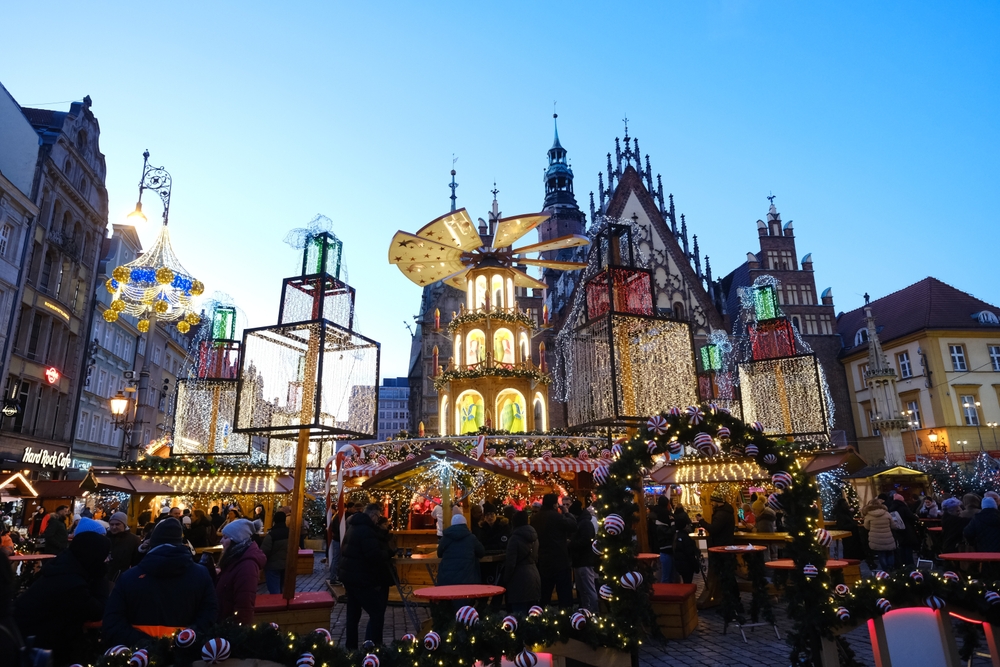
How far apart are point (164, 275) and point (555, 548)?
9910 mm

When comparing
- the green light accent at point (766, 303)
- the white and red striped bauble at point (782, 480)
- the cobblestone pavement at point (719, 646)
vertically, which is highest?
the green light accent at point (766, 303)

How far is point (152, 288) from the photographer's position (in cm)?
1323

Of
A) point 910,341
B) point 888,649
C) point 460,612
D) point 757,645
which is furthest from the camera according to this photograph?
point 910,341

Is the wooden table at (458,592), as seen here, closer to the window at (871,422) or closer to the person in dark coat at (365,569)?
the person in dark coat at (365,569)

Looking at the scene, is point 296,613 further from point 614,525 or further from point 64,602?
point 614,525

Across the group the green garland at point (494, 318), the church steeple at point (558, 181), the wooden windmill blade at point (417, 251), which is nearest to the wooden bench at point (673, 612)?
the green garland at point (494, 318)

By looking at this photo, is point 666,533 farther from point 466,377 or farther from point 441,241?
point 441,241

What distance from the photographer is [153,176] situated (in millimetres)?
15047

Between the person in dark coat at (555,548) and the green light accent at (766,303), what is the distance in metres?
11.5

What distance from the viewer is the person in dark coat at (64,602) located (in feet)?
13.7

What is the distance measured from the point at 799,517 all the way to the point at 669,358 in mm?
6027

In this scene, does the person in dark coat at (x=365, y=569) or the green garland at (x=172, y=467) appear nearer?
the person in dark coat at (x=365, y=569)

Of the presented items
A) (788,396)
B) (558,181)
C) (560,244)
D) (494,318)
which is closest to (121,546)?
(494,318)

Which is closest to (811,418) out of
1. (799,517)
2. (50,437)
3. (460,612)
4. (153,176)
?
(799,517)
